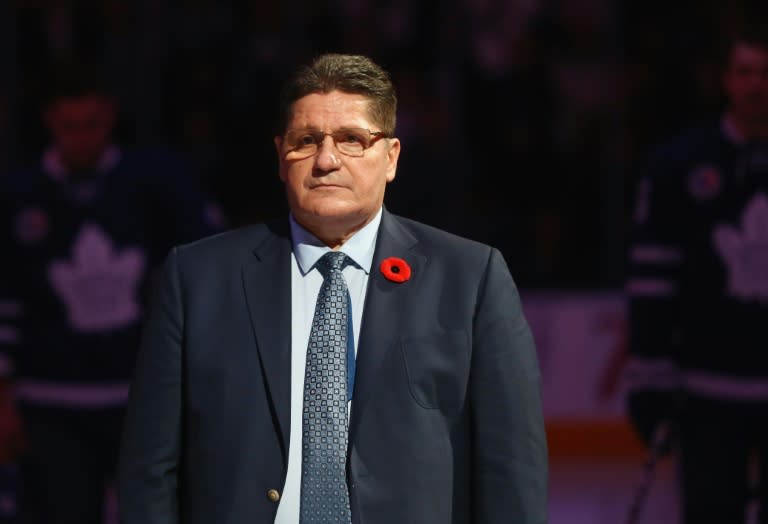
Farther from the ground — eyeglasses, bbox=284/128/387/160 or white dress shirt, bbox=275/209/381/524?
eyeglasses, bbox=284/128/387/160

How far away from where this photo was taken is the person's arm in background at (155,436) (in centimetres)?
265

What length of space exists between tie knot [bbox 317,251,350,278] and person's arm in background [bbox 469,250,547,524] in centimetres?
25

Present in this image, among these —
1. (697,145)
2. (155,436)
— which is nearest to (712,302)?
(697,145)

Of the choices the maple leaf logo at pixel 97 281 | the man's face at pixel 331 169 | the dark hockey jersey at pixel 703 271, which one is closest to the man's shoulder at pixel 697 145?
the dark hockey jersey at pixel 703 271

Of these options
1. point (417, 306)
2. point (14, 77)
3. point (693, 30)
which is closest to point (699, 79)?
point (693, 30)

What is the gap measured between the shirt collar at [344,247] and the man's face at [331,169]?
0.05 m

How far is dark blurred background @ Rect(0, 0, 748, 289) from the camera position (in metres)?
7.88

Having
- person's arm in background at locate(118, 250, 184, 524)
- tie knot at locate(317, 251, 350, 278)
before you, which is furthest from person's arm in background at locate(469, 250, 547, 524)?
person's arm in background at locate(118, 250, 184, 524)

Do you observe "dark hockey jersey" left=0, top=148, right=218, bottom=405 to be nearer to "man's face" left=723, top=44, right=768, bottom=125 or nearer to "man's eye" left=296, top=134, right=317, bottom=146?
"man's face" left=723, top=44, right=768, bottom=125

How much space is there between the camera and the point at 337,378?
8.66 ft

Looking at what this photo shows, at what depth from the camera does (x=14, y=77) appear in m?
7.82

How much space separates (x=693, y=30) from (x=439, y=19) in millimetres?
1406

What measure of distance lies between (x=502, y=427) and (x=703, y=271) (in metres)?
2.02

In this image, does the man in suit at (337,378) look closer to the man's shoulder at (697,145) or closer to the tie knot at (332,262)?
→ the tie knot at (332,262)
